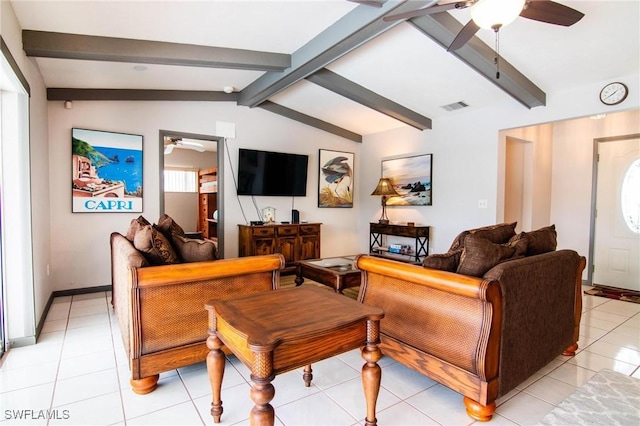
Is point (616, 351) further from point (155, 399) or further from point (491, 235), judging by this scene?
point (155, 399)

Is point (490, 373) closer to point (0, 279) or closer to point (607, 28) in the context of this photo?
point (607, 28)

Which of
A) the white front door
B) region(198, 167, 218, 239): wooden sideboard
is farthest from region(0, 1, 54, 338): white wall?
the white front door

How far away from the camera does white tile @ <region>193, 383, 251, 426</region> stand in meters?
1.88

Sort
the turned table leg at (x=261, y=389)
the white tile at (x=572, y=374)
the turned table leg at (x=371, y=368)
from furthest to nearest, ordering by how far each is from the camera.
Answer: the white tile at (x=572, y=374) → the turned table leg at (x=371, y=368) → the turned table leg at (x=261, y=389)

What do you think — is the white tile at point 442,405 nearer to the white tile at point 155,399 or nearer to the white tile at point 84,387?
the white tile at point 155,399

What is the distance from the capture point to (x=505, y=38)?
326cm

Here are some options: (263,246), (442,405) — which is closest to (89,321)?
(263,246)

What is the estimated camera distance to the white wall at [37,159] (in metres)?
2.51

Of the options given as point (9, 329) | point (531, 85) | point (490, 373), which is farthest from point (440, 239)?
point (9, 329)

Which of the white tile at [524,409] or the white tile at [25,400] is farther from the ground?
the white tile at [25,400]

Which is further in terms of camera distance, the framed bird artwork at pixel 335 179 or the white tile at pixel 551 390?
the framed bird artwork at pixel 335 179

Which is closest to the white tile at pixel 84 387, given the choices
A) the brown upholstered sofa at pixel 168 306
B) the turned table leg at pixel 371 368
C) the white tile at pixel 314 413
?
the brown upholstered sofa at pixel 168 306

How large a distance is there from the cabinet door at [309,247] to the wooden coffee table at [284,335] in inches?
143

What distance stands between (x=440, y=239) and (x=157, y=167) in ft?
14.4
